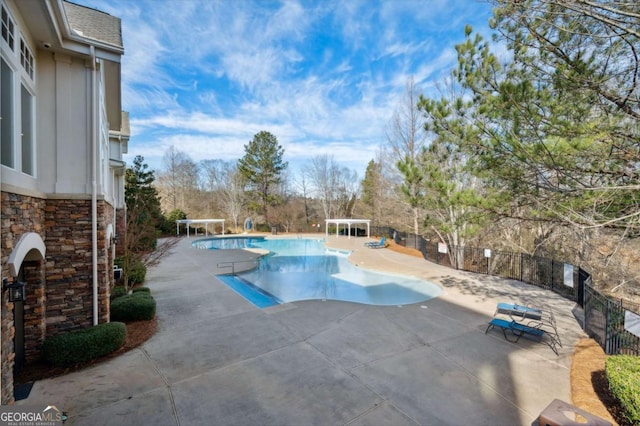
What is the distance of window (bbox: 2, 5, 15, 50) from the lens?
3.33m

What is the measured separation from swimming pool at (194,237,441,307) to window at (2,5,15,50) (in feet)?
25.9

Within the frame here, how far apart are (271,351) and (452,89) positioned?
15179 mm

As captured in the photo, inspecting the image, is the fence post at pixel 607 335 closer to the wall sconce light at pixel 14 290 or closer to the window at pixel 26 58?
the wall sconce light at pixel 14 290

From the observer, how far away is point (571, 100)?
522 centimetres

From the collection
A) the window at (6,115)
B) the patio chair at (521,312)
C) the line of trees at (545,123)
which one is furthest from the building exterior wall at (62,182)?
→ the patio chair at (521,312)

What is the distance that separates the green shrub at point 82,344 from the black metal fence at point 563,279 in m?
8.86

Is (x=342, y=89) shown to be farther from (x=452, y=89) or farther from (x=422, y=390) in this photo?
(x=422, y=390)

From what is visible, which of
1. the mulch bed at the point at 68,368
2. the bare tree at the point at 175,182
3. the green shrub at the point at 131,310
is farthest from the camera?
the bare tree at the point at 175,182

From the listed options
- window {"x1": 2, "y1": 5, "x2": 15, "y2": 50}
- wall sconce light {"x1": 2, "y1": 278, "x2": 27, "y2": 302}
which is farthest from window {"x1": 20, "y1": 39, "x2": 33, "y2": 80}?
wall sconce light {"x1": 2, "y1": 278, "x2": 27, "y2": 302}

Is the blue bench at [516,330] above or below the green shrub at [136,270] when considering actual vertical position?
below

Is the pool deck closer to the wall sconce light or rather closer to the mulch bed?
the mulch bed

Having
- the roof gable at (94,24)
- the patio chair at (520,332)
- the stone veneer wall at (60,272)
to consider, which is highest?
the roof gable at (94,24)

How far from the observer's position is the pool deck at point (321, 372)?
362cm

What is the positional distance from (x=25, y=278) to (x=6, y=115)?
263 centimetres
